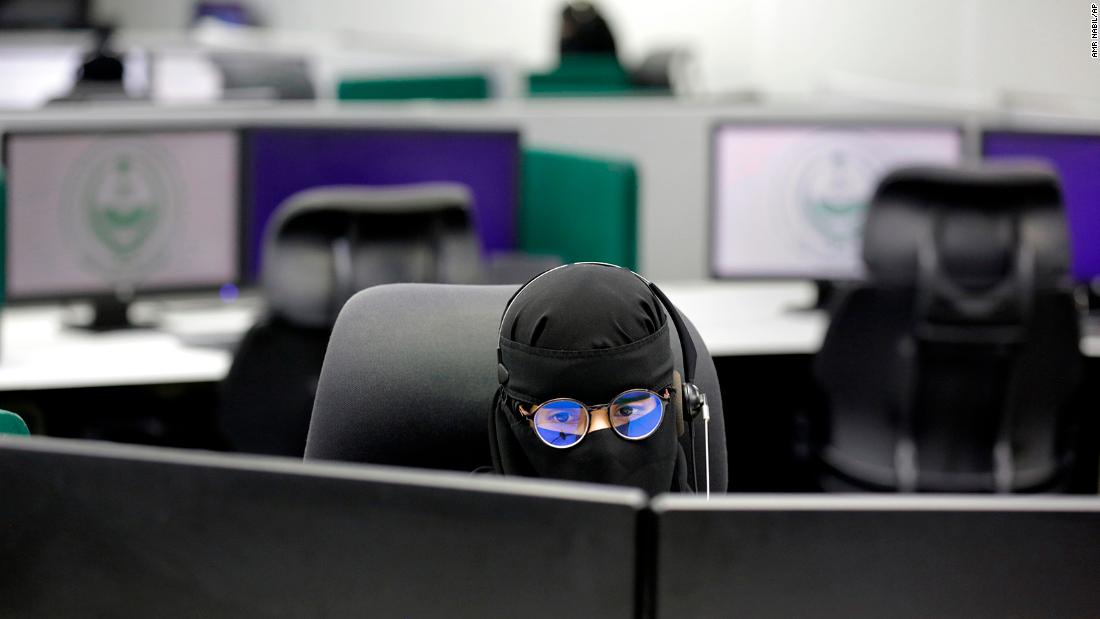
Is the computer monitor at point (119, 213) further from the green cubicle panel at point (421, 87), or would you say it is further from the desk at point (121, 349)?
the green cubicle panel at point (421, 87)

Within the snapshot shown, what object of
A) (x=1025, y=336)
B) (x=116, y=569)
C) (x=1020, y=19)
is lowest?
(x=1025, y=336)

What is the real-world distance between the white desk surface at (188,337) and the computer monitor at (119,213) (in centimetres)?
9

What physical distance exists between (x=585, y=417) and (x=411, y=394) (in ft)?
0.90

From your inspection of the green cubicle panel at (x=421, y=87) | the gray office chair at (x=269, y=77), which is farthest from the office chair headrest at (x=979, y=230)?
the gray office chair at (x=269, y=77)

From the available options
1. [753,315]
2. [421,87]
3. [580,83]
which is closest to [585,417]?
[753,315]

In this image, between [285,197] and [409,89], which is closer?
[285,197]

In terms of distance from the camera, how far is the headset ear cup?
4.18 ft

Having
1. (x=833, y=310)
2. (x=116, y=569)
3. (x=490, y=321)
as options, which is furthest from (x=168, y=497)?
(x=833, y=310)

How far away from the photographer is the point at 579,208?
124 inches

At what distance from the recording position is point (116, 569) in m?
0.81

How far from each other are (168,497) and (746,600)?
1.08 ft

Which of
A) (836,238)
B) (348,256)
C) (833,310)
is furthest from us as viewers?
(836,238)

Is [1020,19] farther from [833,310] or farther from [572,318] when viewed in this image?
[572,318]

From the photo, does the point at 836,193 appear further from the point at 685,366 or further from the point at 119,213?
the point at 685,366
